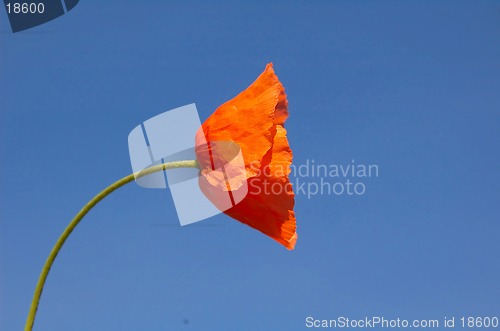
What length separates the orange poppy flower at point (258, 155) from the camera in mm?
1865

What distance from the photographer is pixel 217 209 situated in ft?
6.59

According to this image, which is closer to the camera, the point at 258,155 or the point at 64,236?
the point at 64,236

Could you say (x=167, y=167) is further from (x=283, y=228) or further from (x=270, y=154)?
(x=283, y=228)

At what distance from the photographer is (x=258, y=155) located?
1.84 m

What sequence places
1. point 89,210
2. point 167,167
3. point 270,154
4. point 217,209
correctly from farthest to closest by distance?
point 217,209
point 270,154
point 167,167
point 89,210

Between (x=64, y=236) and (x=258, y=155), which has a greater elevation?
(x=258, y=155)

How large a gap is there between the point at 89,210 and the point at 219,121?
563mm

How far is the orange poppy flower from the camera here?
6.12 feet

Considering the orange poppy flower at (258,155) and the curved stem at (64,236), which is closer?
the curved stem at (64,236)

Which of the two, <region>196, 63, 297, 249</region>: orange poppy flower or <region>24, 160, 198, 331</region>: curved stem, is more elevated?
<region>196, 63, 297, 249</region>: orange poppy flower

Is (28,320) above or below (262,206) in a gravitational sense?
below

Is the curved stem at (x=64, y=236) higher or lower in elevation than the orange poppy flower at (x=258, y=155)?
lower

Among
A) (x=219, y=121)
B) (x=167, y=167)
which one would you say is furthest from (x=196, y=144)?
(x=167, y=167)

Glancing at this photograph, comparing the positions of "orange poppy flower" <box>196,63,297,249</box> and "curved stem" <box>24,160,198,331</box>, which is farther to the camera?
"orange poppy flower" <box>196,63,297,249</box>
